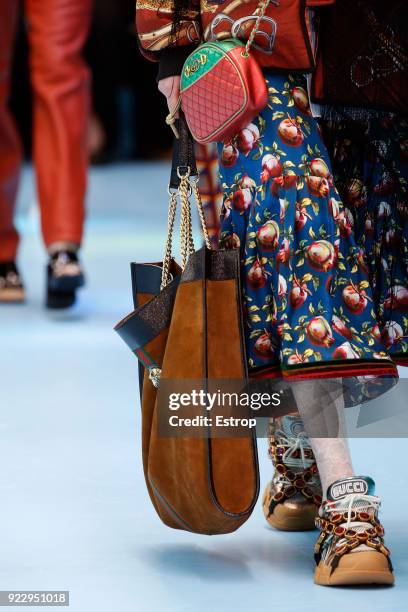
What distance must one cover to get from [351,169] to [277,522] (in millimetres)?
525

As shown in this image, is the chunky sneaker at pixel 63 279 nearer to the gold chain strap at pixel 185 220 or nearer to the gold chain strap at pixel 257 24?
the gold chain strap at pixel 185 220

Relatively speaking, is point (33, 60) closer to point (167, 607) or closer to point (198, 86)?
point (198, 86)

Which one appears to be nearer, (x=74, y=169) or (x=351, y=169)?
(x=351, y=169)

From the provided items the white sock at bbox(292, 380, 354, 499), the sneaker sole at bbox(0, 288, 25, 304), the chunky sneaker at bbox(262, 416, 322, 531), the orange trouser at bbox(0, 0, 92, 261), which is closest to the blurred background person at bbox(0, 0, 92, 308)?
the orange trouser at bbox(0, 0, 92, 261)

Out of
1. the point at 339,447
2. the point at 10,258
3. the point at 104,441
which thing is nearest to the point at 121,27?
the point at 10,258

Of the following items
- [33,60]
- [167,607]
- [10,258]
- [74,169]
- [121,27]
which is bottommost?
[167,607]

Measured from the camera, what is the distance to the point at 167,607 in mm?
1597

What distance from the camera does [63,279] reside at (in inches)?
142

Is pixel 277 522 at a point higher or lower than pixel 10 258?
lower

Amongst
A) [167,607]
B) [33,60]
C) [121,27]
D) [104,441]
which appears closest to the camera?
[167,607]

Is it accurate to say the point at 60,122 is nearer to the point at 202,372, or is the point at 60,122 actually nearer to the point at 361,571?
the point at 202,372

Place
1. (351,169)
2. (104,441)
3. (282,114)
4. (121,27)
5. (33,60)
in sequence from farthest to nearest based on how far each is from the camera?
(121,27) → (33,60) → (104,441) → (351,169) → (282,114)

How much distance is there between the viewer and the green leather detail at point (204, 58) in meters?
1.69

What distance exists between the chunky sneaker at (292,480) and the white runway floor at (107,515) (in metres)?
0.03
